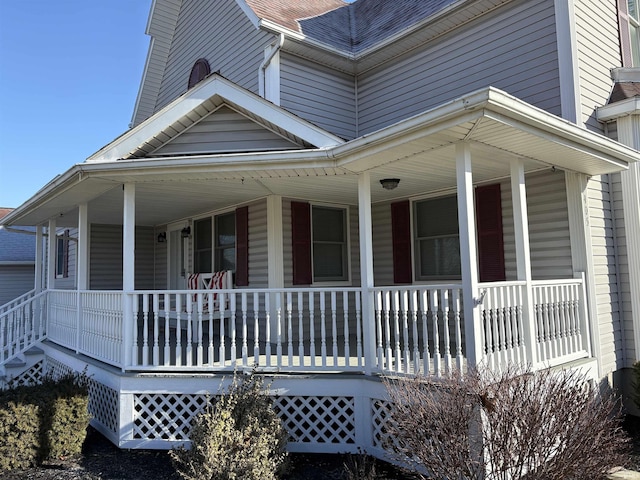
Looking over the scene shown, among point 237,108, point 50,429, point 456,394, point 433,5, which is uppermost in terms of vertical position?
point 433,5

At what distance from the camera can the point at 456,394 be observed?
3514mm

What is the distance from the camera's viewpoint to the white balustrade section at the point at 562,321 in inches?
203

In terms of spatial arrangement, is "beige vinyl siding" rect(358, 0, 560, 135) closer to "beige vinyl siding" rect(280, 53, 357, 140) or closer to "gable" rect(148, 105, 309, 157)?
"beige vinyl siding" rect(280, 53, 357, 140)

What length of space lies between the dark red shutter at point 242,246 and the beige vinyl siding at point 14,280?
14.4 meters

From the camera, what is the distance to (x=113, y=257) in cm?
1232

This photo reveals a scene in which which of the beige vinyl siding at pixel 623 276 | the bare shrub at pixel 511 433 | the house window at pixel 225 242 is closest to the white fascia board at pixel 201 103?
the bare shrub at pixel 511 433

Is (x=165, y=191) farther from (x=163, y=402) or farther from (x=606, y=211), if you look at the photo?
(x=606, y=211)

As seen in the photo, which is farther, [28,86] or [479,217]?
[28,86]

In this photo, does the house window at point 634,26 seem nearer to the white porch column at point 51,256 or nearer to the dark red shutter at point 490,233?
the dark red shutter at point 490,233

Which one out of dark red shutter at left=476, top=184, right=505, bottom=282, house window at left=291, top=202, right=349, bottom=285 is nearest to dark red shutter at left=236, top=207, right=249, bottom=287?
house window at left=291, top=202, right=349, bottom=285

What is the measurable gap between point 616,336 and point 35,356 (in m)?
9.77

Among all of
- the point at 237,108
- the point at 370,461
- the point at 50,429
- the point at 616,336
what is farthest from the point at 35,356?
the point at 616,336

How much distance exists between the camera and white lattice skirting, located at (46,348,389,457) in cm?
505

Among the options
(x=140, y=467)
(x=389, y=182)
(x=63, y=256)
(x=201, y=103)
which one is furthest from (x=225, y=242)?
(x=63, y=256)
